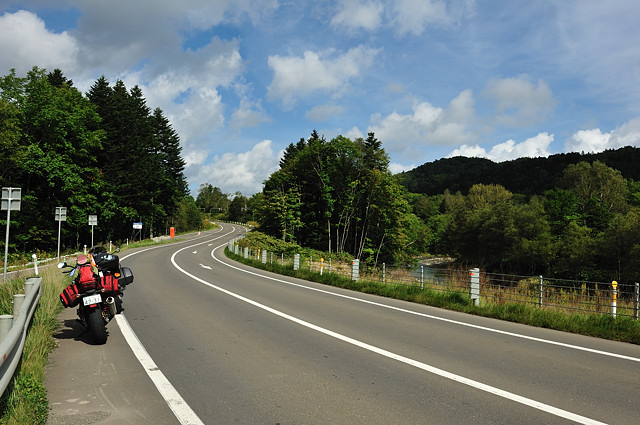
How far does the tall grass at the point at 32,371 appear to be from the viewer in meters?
3.76

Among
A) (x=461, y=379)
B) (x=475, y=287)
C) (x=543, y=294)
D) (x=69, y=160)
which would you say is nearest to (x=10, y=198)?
(x=475, y=287)

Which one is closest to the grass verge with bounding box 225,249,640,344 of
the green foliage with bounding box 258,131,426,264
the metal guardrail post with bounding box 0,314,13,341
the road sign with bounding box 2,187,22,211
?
the metal guardrail post with bounding box 0,314,13,341

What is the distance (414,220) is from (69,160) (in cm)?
4174

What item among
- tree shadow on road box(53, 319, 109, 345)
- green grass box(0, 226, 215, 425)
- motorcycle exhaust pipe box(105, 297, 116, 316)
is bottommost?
tree shadow on road box(53, 319, 109, 345)

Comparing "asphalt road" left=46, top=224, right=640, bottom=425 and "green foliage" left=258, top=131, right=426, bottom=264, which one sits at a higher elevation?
"green foliage" left=258, top=131, right=426, bottom=264

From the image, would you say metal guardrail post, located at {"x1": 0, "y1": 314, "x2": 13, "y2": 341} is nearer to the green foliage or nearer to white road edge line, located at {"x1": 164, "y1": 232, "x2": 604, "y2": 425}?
white road edge line, located at {"x1": 164, "y1": 232, "x2": 604, "y2": 425}

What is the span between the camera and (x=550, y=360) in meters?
6.32

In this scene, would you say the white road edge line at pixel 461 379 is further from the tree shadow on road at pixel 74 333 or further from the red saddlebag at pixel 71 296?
the red saddlebag at pixel 71 296

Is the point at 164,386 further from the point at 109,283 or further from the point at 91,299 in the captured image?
the point at 109,283

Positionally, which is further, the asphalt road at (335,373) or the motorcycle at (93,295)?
the motorcycle at (93,295)

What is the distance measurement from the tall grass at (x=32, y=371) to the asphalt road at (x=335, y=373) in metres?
0.18

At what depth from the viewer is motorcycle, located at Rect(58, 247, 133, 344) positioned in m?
6.88

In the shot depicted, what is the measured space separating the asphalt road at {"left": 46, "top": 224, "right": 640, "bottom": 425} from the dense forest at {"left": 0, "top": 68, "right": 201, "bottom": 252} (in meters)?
31.0

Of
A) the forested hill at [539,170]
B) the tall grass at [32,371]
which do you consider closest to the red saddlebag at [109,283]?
the tall grass at [32,371]
